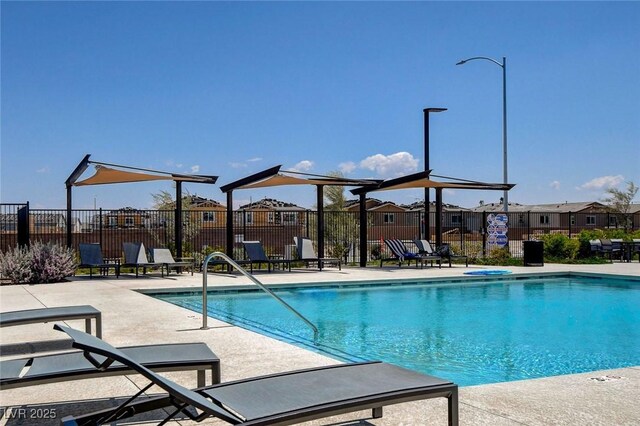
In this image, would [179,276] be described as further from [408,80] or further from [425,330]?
[408,80]

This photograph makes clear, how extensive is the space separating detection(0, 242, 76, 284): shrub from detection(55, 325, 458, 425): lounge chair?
10557 millimetres

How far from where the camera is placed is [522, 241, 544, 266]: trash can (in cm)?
1869

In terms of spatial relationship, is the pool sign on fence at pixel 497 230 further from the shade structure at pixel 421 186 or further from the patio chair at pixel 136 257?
the patio chair at pixel 136 257

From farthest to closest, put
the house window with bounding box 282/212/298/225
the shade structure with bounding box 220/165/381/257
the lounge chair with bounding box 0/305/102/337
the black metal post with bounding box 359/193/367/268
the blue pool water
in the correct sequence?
the house window with bounding box 282/212/298/225, the black metal post with bounding box 359/193/367/268, the shade structure with bounding box 220/165/381/257, the blue pool water, the lounge chair with bounding box 0/305/102/337

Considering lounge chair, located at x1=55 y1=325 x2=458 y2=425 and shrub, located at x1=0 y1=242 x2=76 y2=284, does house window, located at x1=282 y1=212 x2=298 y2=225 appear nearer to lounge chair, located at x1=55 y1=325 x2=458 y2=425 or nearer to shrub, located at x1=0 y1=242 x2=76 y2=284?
shrub, located at x1=0 y1=242 x2=76 y2=284

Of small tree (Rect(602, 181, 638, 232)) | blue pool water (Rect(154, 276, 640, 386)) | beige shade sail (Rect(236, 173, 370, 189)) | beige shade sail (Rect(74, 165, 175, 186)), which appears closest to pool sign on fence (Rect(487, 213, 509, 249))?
beige shade sail (Rect(236, 173, 370, 189))

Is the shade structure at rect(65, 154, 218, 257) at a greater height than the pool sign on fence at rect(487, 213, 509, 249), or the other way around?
the shade structure at rect(65, 154, 218, 257)

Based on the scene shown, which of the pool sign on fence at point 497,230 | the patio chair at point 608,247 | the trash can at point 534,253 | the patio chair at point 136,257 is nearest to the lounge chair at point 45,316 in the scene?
the patio chair at point 136,257

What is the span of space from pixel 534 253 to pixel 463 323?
34.2 feet

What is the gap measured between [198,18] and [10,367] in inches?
531

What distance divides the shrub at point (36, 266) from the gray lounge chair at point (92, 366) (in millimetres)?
9670

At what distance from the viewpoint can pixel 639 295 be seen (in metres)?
12.8

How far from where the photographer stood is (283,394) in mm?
2973

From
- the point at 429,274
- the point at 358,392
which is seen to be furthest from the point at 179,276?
the point at 358,392
